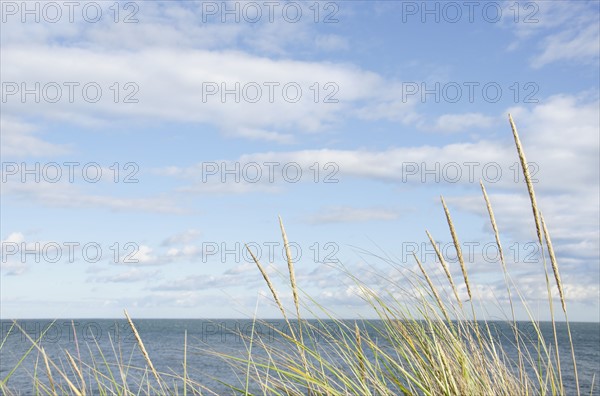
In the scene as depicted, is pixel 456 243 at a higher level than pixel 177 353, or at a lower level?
higher

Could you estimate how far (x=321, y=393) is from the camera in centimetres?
284

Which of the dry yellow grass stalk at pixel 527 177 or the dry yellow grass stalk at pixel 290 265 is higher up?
the dry yellow grass stalk at pixel 527 177

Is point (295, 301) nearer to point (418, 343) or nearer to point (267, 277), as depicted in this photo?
point (267, 277)

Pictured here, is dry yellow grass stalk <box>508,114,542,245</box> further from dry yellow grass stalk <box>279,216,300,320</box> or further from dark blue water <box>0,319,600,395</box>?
dry yellow grass stalk <box>279,216,300,320</box>

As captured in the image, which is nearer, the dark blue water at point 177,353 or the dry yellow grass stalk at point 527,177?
the dry yellow grass stalk at point 527,177

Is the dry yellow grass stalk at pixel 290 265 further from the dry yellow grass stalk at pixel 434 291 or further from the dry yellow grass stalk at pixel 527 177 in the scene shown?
the dry yellow grass stalk at pixel 527 177

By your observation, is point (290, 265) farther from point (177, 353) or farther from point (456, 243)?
point (177, 353)

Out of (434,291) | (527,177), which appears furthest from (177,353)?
(527,177)

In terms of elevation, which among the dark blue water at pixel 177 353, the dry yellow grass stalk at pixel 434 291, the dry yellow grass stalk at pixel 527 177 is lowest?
the dark blue water at pixel 177 353

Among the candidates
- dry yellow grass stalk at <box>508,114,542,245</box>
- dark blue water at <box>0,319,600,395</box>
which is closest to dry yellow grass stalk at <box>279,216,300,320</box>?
dark blue water at <box>0,319,600,395</box>

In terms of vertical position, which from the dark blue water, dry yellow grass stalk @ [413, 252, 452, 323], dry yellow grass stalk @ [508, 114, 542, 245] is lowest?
the dark blue water

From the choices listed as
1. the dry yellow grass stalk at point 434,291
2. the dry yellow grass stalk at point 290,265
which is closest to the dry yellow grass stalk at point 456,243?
the dry yellow grass stalk at point 434,291

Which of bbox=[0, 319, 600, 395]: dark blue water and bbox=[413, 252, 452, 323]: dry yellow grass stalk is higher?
bbox=[413, 252, 452, 323]: dry yellow grass stalk

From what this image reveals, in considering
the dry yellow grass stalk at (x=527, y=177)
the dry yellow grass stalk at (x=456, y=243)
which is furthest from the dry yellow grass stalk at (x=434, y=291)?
the dry yellow grass stalk at (x=527, y=177)
